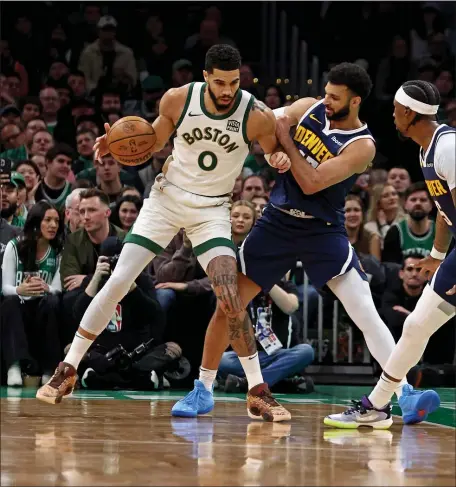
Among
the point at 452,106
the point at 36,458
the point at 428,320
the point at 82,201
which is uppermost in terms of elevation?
the point at 452,106

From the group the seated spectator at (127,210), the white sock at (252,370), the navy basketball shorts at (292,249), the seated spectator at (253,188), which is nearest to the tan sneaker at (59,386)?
the white sock at (252,370)

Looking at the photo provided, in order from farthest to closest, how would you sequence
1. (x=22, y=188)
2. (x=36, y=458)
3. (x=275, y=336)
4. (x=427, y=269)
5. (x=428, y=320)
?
(x=22, y=188) → (x=275, y=336) → (x=427, y=269) → (x=428, y=320) → (x=36, y=458)

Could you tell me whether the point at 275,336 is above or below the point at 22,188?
below

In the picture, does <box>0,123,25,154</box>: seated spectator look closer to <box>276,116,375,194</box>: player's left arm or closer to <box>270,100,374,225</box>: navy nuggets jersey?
<box>270,100,374,225</box>: navy nuggets jersey

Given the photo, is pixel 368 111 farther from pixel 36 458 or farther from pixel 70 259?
pixel 36 458

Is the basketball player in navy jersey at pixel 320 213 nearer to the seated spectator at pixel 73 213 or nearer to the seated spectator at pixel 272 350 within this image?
the seated spectator at pixel 272 350

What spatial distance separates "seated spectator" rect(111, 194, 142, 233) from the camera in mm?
9609

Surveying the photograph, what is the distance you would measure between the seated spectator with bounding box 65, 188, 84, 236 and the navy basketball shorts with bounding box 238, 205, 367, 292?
133 inches

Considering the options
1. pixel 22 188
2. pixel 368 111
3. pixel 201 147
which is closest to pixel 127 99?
pixel 368 111

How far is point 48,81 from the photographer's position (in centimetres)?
1370

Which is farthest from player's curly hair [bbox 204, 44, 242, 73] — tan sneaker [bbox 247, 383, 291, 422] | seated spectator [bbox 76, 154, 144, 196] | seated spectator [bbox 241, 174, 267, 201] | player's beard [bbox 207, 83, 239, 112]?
seated spectator [bbox 76, 154, 144, 196]

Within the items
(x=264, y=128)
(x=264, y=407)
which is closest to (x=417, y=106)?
(x=264, y=128)

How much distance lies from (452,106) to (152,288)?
5.84m

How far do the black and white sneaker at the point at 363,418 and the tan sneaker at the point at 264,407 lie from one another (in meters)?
0.31
